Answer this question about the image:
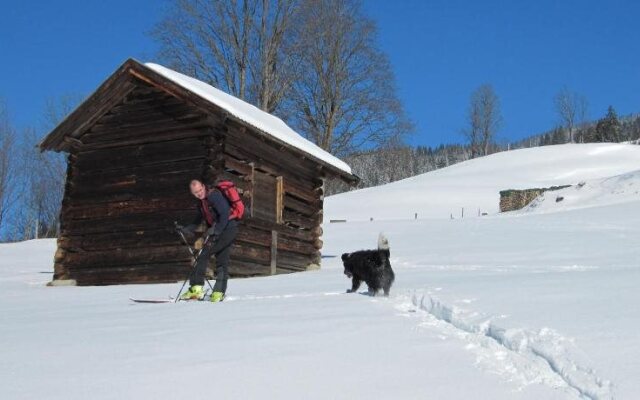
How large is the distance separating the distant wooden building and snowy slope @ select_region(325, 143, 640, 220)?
27.6m

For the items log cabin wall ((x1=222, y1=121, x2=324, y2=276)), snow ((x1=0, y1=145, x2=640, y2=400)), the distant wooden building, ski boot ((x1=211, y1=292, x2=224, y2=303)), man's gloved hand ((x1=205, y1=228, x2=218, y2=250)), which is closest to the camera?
snow ((x1=0, y1=145, x2=640, y2=400))

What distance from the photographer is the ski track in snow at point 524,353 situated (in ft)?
12.0

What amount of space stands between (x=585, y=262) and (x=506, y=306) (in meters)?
8.36

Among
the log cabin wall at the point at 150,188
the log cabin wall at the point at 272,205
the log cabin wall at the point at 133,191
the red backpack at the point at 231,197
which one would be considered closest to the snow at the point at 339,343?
the red backpack at the point at 231,197

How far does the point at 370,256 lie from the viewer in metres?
8.70

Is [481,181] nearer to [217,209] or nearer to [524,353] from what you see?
[217,209]

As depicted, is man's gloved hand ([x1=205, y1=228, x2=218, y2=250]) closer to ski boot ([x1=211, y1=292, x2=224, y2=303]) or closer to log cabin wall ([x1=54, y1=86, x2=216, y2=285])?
ski boot ([x1=211, y1=292, x2=224, y2=303])

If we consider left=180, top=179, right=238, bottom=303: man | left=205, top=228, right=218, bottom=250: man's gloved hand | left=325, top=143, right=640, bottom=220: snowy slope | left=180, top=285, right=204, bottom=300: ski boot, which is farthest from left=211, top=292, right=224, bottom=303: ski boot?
left=325, top=143, right=640, bottom=220: snowy slope

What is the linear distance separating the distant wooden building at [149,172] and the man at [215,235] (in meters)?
4.59

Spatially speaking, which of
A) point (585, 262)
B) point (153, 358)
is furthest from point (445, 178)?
point (153, 358)

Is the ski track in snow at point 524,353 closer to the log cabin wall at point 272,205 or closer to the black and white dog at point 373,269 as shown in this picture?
the black and white dog at point 373,269

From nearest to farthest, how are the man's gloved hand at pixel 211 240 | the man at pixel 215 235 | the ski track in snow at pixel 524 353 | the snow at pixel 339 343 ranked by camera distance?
1. the ski track in snow at pixel 524 353
2. the snow at pixel 339 343
3. the man at pixel 215 235
4. the man's gloved hand at pixel 211 240

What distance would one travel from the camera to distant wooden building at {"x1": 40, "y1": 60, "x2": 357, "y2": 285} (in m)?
13.8

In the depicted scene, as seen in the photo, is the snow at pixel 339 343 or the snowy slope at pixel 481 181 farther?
the snowy slope at pixel 481 181
